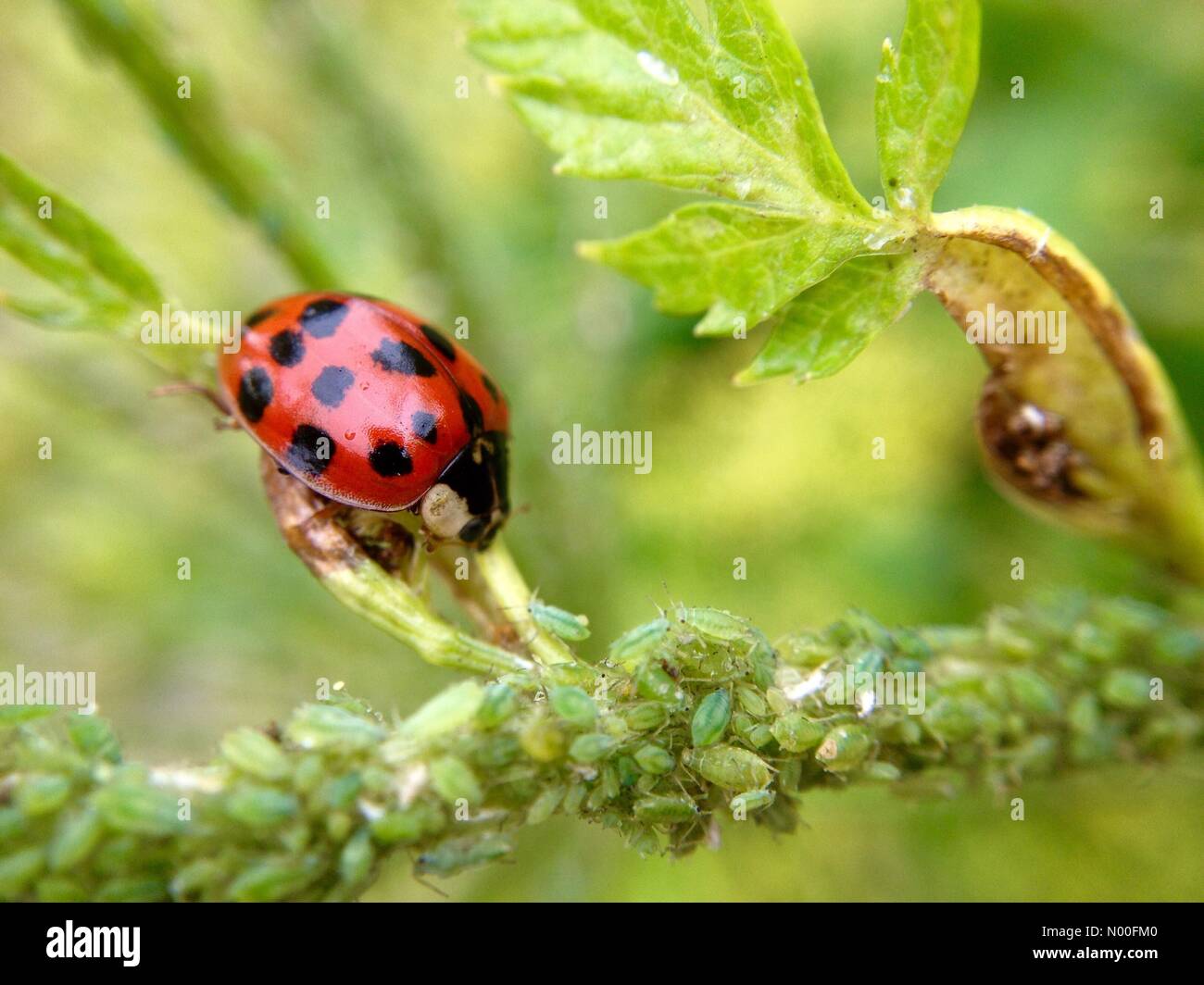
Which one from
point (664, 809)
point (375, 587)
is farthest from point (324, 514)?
point (664, 809)

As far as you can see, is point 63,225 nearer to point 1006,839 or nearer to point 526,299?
point 526,299

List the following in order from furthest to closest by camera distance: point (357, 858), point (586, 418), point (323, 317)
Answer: point (586, 418) < point (323, 317) < point (357, 858)

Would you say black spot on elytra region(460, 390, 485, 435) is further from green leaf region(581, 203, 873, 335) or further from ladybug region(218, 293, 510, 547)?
green leaf region(581, 203, 873, 335)

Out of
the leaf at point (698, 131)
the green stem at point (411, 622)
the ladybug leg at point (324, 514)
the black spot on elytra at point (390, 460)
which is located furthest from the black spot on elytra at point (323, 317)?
the leaf at point (698, 131)

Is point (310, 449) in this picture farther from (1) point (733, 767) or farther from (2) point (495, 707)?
(1) point (733, 767)

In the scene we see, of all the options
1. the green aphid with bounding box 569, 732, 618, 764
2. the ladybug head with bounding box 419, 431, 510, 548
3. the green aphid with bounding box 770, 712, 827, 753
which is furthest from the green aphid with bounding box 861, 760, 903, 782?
the ladybug head with bounding box 419, 431, 510, 548
